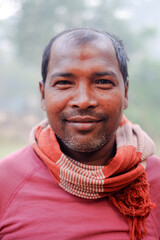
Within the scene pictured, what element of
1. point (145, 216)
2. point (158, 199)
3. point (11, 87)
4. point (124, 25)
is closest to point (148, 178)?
point (158, 199)

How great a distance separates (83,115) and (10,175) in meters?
0.51

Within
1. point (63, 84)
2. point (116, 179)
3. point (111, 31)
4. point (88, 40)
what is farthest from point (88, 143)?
point (111, 31)

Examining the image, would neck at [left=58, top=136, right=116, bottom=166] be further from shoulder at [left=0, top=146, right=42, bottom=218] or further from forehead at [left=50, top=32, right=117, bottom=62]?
forehead at [left=50, top=32, right=117, bottom=62]

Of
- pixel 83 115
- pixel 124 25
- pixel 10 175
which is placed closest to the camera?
pixel 83 115

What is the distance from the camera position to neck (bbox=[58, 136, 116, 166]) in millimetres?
1604

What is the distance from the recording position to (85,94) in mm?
1390

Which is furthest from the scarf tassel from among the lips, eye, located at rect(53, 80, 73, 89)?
eye, located at rect(53, 80, 73, 89)

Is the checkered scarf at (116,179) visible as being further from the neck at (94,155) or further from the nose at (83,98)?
the nose at (83,98)

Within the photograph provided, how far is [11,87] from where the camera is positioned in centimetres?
1172

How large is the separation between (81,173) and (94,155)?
182 millimetres

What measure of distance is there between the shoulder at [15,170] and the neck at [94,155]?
0.57ft

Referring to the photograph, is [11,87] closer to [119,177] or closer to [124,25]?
[124,25]

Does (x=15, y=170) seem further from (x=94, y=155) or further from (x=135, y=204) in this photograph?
(x=135, y=204)

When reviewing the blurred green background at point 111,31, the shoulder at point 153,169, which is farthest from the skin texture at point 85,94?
the blurred green background at point 111,31
